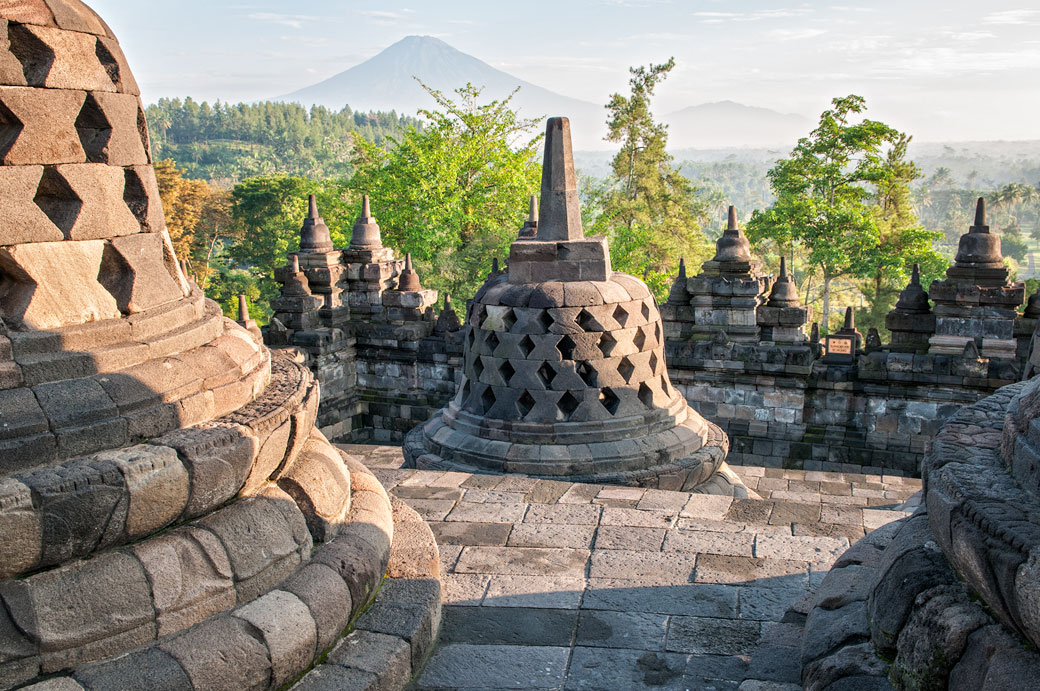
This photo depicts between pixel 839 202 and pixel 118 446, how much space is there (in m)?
29.2

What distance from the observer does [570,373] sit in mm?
7422

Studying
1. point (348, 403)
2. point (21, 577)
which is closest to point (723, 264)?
point (348, 403)

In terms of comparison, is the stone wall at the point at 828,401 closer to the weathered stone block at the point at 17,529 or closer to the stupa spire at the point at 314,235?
the stupa spire at the point at 314,235

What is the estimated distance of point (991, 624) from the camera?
7.43 feet

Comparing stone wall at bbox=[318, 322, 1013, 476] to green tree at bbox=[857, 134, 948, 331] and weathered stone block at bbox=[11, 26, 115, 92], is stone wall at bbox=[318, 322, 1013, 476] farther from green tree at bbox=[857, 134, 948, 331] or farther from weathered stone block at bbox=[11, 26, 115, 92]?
green tree at bbox=[857, 134, 948, 331]

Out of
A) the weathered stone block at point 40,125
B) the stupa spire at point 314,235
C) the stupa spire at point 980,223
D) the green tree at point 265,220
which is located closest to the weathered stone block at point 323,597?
the weathered stone block at point 40,125

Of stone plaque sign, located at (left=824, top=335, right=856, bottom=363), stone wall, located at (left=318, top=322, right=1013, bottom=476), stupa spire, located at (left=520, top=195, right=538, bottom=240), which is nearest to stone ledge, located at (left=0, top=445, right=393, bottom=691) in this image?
stupa spire, located at (left=520, top=195, right=538, bottom=240)

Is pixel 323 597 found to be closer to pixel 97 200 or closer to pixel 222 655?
pixel 222 655

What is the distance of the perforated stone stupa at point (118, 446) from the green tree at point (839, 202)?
89.1 ft

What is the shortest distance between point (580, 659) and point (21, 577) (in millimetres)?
2201

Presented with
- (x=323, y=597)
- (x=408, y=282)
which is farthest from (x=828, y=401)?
(x=323, y=597)

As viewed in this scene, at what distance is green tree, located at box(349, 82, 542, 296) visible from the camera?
1043 inches

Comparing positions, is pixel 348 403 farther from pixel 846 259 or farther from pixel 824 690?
pixel 846 259

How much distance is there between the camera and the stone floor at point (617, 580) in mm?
3539
